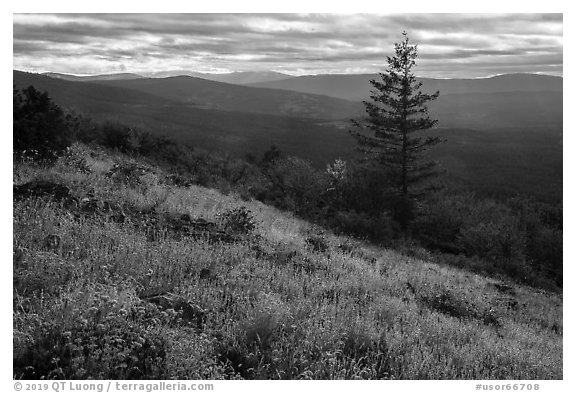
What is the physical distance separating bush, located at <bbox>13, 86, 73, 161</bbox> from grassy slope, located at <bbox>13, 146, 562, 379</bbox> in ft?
16.4

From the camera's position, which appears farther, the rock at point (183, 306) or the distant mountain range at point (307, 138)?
the distant mountain range at point (307, 138)

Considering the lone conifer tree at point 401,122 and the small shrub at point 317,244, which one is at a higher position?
the lone conifer tree at point 401,122

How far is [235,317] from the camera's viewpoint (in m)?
4.79

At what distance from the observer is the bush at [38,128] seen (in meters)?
11.4

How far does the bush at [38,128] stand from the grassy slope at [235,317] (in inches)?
196

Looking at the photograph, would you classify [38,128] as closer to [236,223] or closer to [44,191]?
[44,191]

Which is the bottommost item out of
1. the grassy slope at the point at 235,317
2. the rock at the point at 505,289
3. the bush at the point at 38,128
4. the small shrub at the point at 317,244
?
the rock at the point at 505,289

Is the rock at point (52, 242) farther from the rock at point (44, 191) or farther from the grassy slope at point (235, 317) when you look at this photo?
the rock at point (44, 191)

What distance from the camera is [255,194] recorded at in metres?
20.1

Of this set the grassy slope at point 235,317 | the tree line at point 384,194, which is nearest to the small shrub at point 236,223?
the grassy slope at point 235,317

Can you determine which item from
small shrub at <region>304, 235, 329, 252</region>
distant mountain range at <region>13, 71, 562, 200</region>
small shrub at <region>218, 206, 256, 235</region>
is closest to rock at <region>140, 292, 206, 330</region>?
small shrub at <region>218, 206, 256, 235</region>

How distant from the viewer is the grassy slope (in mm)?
3947

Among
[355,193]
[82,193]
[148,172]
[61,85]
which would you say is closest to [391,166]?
[355,193]
